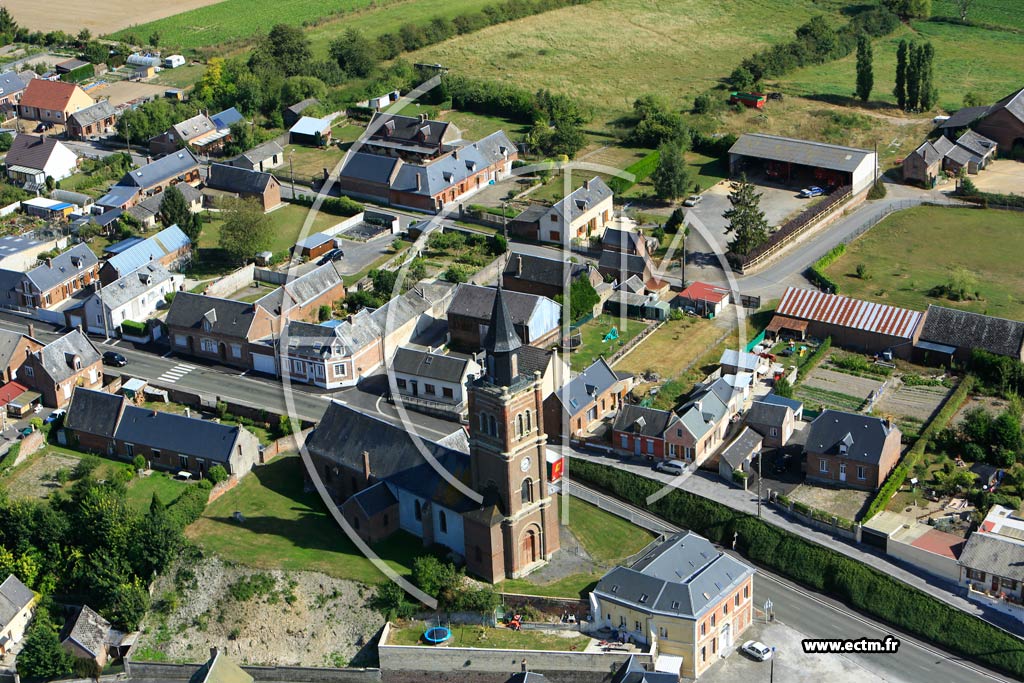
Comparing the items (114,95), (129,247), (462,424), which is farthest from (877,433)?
(114,95)

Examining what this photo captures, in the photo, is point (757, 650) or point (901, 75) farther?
point (901, 75)

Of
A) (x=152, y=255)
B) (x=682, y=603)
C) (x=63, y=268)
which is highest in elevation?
(x=63, y=268)

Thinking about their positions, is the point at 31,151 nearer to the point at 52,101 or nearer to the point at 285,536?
the point at 52,101

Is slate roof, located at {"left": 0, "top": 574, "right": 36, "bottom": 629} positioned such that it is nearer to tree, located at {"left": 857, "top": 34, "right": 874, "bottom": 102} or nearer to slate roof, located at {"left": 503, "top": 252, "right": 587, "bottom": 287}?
slate roof, located at {"left": 503, "top": 252, "right": 587, "bottom": 287}

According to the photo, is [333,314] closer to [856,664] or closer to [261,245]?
[261,245]

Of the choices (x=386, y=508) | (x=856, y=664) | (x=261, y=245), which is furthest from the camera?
(x=261, y=245)

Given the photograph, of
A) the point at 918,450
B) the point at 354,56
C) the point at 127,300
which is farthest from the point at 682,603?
the point at 354,56
